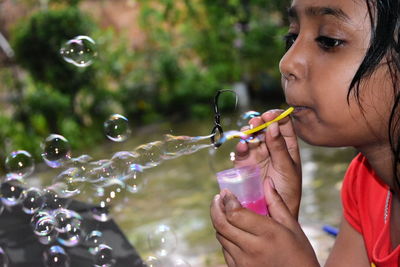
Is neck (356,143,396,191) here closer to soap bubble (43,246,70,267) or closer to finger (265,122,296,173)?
finger (265,122,296,173)

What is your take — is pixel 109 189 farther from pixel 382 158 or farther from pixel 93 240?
pixel 382 158

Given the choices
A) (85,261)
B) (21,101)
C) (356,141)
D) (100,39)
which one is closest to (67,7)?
(100,39)

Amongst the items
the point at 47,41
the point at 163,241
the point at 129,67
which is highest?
the point at 47,41

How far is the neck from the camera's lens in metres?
1.03

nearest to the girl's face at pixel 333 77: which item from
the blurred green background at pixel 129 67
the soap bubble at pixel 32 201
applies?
the soap bubble at pixel 32 201

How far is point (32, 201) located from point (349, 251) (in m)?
0.80

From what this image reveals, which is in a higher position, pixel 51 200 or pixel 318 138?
pixel 318 138

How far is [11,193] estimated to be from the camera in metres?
1.50

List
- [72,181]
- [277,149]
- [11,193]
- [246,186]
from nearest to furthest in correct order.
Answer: [246,186], [277,149], [72,181], [11,193]

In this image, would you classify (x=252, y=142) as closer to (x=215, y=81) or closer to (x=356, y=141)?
(x=356, y=141)

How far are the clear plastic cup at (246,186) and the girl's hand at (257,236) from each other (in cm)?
4

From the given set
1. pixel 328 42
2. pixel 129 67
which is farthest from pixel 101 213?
pixel 129 67

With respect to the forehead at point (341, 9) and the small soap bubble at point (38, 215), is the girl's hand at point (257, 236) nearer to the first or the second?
the forehead at point (341, 9)

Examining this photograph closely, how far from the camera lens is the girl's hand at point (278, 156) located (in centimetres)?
112
